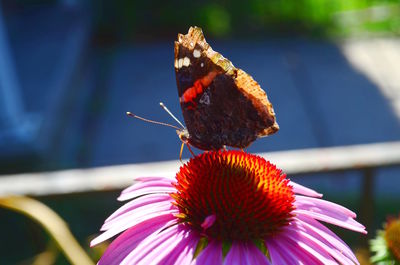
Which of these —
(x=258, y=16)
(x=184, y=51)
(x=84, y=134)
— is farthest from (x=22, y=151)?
(x=258, y=16)

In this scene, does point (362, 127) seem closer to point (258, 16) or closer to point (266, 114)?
point (258, 16)

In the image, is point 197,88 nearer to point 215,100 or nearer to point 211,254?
point 215,100

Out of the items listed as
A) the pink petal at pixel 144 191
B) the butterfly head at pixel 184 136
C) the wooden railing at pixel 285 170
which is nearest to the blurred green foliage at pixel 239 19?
the wooden railing at pixel 285 170

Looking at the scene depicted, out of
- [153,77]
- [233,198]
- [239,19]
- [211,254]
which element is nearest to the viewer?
[211,254]

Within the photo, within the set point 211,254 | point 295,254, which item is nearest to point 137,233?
point 211,254

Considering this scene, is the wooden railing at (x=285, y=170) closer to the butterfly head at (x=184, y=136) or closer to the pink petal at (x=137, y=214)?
the butterfly head at (x=184, y=136)

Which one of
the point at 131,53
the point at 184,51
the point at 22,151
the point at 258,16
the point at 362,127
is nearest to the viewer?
the point at 184,51

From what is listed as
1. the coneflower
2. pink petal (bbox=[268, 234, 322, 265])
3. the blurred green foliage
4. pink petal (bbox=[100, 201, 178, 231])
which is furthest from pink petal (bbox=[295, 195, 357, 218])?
the blurred green foliage
